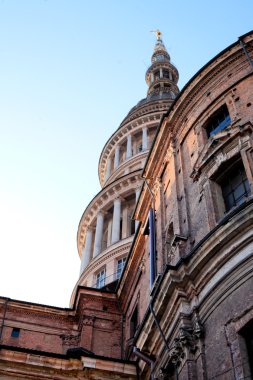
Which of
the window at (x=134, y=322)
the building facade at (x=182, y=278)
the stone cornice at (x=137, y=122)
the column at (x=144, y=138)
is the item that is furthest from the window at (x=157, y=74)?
the window at (x=134, y=322)

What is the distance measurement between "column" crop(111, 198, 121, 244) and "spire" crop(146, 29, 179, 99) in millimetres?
17773

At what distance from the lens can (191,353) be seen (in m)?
14.6

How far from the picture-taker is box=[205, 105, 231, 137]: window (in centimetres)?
1964

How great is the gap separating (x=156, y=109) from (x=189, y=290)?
38.4 m

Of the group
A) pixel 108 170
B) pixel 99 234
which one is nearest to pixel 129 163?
pixel 108 170

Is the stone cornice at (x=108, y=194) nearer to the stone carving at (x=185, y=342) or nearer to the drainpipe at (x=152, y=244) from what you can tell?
the drainpipe at (x=152, y=244)

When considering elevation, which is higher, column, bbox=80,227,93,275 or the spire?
the spire

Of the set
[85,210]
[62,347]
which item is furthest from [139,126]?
[62,347]

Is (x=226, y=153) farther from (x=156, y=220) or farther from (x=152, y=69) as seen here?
(x=152, y=69)

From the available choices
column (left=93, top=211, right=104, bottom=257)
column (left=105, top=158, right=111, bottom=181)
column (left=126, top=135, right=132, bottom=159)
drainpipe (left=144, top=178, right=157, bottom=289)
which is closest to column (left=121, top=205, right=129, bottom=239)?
column (left=93, top=211, right=104, bottom=257)

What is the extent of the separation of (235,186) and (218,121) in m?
3.84

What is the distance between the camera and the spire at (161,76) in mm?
61116

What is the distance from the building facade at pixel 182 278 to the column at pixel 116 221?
6.89m

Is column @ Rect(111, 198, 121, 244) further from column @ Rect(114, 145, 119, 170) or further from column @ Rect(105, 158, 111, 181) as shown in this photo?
column @ Rect(105, 158, 111, 181)
